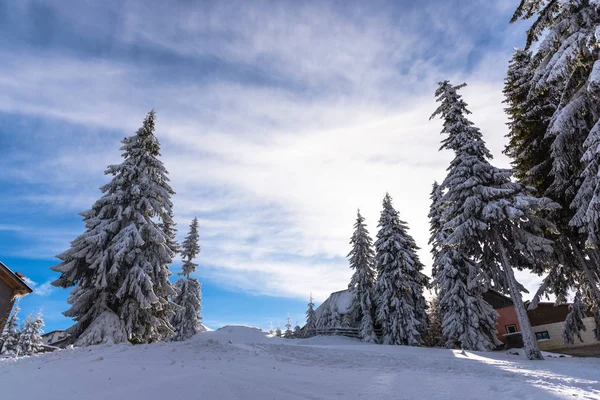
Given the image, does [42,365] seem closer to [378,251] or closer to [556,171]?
[556,171]

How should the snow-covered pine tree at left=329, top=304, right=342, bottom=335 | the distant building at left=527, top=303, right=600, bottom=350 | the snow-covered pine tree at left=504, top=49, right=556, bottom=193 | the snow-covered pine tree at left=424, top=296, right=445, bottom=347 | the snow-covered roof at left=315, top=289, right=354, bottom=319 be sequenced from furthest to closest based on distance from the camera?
1. the snow-covered roof at left=315, top=289, right=354, bottom=319
2. the snow-covered pine tree at left=329, top=304, right=342, bottom=335
3. the snow-covered pine tree at left=424, top=296, right=445, bottom=347
4. the distant building at left=527, top=303, right=600, bottom=350
5. the snow-covered pine tree at left=504, top=49, right=556, bottom=193

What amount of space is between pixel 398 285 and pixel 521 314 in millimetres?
13456

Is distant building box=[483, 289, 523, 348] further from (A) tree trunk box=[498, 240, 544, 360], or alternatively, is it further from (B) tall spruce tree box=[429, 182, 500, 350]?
(A) tree trunk box=[498, 240, 544, 360]

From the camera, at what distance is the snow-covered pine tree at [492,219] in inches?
606

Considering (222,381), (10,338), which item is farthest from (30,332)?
(222,381)

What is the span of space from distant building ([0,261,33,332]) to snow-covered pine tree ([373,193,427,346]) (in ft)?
88.6

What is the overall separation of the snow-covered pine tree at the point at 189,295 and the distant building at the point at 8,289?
15638mm

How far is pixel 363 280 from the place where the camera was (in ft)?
111

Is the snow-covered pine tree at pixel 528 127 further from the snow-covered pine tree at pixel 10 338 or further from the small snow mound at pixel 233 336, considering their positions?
the snow-covered pine tree at pixel 10 338

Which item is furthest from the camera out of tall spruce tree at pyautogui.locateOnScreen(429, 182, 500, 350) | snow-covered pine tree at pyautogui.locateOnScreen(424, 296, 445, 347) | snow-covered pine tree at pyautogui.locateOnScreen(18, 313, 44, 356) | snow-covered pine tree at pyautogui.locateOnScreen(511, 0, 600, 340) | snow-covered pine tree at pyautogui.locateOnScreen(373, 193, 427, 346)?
snow-covered pine tree at pyautogui.locateOnScreen(18, 313, 44, 356)

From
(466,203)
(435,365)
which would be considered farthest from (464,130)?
(435,365)

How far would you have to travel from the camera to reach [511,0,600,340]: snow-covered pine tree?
1022 centimetres

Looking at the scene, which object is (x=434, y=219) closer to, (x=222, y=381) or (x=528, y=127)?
(x=528, y=127)

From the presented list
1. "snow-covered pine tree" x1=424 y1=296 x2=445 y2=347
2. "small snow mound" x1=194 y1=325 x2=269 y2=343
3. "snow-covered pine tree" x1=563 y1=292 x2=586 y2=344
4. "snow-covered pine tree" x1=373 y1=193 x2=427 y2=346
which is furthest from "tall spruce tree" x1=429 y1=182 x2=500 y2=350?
"small snow mound" x1=194 y1=325 x2=269 y2=343
